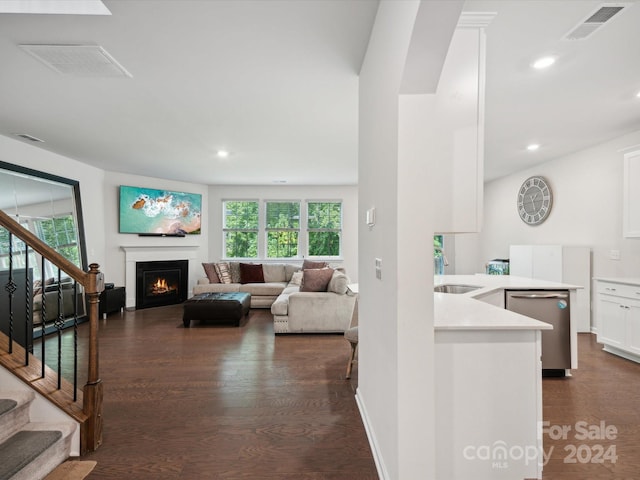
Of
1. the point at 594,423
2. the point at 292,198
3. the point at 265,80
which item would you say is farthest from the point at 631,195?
the point at 292,198

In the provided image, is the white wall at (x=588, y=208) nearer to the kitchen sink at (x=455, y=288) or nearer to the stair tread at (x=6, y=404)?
the kitchen sink at (x=455, y=288)

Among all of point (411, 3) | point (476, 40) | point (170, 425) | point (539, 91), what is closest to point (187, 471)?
point (170, 425)

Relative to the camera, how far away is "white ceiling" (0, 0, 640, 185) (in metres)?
1.93

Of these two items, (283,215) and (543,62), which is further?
(283,215)

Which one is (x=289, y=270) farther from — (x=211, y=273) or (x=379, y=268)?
(x=379, y=268)

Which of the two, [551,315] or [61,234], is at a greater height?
[61,234]

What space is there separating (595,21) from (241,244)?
6.75 meters

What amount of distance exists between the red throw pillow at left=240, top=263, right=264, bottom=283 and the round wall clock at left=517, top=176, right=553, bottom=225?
16.8ft

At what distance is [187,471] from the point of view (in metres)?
1.79

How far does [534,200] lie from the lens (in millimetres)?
5496

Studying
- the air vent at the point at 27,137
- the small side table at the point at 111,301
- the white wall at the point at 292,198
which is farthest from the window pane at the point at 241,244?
the air vent at the point at 27,137

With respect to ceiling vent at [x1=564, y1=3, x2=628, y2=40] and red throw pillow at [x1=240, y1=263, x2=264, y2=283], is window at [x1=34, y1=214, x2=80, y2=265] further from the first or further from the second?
ceiling vent at [x1=564, y1=3, x2=628, y2=40]

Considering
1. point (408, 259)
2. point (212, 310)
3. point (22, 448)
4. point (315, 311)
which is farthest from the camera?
point (212, 310)

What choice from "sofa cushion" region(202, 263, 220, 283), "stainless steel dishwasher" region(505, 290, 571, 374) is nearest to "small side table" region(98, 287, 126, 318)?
"sofa cushion" region(202, 263, 220, 283)
